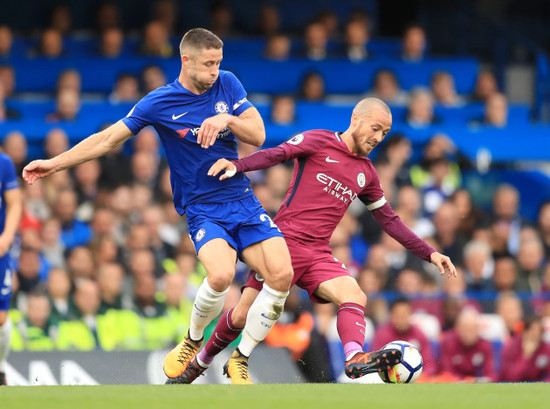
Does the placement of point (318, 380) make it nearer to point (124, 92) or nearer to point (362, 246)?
point (362, 246)

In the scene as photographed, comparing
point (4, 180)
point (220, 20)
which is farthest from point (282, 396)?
point (220, 20)

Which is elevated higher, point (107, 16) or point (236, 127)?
point (107, 16)

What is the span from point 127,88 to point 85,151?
680cm

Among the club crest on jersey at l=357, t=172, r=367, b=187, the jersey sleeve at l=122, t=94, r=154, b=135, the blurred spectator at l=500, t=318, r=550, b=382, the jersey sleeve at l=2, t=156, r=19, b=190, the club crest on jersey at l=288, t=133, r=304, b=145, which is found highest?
the jersey sleeve at l=122, t=94, r=154, b=135

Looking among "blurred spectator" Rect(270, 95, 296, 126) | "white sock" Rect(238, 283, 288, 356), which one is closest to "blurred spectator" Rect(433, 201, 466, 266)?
"blurred spectator" Rect(270, 95, 296, 126)

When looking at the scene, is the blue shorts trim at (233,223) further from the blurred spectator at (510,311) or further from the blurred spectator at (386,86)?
the blurred spectator at (386,86)

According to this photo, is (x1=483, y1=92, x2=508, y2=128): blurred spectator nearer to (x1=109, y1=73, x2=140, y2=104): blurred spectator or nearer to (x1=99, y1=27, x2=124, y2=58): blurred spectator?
(x1=109, y1=73, x2=140, y2=104): blurred spectator

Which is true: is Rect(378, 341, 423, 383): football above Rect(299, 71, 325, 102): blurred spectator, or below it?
below

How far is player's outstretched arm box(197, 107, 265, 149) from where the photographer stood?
21.7ft

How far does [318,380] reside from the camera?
9414 mm

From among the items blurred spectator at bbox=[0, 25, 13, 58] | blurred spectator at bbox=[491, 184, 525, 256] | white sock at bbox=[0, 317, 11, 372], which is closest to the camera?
white sock at bbox=[0, 317, 11, 372]

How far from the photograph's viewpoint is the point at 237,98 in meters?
7.29

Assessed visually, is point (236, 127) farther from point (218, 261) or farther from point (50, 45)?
point (50, 45)

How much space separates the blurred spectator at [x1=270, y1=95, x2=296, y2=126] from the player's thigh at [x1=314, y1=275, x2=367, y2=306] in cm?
655
